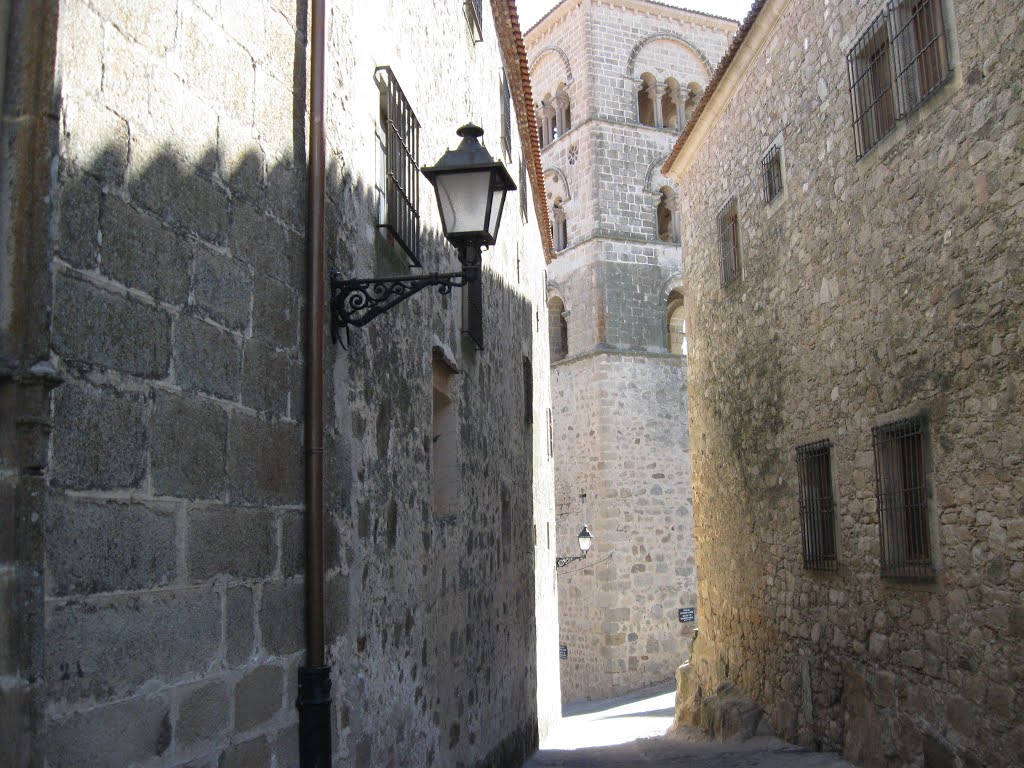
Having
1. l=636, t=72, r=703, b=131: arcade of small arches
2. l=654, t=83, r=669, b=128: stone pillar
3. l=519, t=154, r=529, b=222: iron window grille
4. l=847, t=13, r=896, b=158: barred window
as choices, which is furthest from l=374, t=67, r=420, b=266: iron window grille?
l=636, t=72, r=703, b=131: arcade of small arches

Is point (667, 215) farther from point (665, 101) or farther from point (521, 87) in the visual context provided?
point (521, 87)

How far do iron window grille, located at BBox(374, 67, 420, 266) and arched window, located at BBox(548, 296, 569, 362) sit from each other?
18879mm

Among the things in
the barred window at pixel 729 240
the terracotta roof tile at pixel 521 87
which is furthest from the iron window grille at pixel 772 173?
the terracotta roof tile at pixel 521 87

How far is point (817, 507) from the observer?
350 inches

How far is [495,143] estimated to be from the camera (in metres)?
11.0

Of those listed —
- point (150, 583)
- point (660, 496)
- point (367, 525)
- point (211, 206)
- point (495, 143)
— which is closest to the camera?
point (150, 583)

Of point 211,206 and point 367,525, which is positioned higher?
point 211,206

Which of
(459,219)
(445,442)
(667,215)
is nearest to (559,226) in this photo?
(667,215)

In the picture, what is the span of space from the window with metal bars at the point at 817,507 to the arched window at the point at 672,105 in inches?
756

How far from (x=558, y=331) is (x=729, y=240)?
1412 cm

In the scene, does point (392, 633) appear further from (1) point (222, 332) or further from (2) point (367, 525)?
(1) point (222, 332)

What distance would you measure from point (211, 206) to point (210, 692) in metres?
1.58

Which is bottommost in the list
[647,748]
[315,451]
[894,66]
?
[647,748]

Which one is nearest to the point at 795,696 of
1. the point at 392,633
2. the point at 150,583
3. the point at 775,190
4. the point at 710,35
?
the point at 775,190
